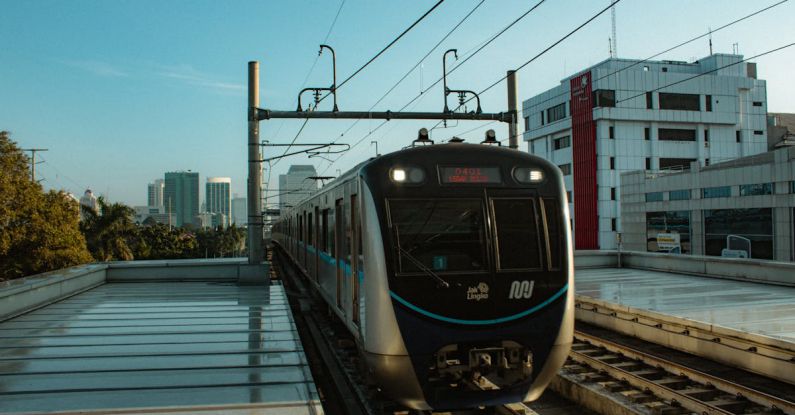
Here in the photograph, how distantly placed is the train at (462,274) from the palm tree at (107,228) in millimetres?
39827

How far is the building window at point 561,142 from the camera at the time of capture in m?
59.3

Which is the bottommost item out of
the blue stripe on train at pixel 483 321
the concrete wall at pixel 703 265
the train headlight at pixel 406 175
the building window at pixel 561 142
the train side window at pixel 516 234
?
the concrete wall at pixel 703 265

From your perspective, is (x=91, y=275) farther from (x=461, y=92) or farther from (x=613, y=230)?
(x=613, y=230)

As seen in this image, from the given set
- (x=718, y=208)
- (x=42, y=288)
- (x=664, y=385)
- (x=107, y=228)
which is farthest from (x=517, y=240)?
(x=107, y=228)

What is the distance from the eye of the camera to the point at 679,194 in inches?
1751

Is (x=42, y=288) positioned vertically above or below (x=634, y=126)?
below

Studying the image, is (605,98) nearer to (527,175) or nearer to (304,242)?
(304,242)

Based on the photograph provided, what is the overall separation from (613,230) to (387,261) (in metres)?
53.3

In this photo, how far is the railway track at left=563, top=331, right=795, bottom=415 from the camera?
272 inches

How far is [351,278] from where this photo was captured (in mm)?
7902

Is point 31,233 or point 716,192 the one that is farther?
point 716,192

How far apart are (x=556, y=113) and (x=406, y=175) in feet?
187

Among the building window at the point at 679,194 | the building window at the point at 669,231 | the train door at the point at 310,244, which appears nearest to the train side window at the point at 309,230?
the train door at the point at 310,244

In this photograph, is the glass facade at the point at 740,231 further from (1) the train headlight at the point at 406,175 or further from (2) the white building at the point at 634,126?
(1) the train headlight at the point at 406,175
